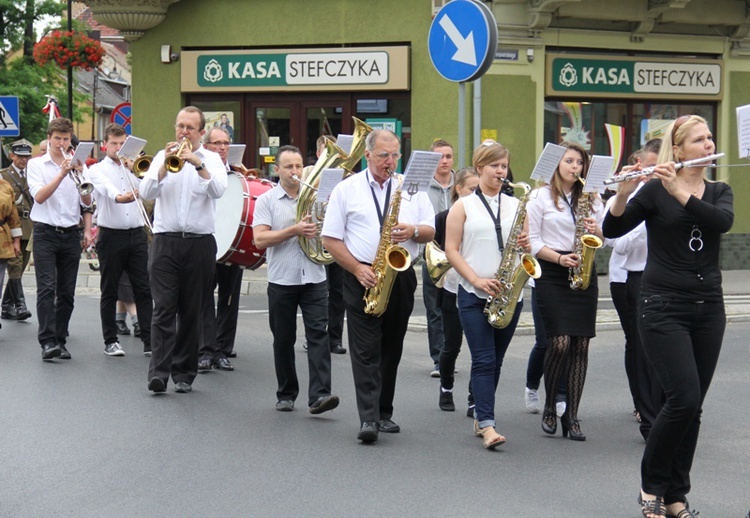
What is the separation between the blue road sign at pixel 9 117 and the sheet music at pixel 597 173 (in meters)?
13.5

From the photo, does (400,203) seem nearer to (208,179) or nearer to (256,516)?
(208,179)

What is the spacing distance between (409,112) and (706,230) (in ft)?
46.3

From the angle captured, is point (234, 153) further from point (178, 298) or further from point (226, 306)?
point (178, 298)

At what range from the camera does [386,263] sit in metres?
7.82

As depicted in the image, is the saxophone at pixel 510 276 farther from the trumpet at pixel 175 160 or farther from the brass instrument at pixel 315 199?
the trumpet at pixel 175 160

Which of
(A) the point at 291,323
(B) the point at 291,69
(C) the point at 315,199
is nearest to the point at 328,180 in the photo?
(C) the point at 315,199

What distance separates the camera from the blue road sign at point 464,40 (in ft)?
39.2

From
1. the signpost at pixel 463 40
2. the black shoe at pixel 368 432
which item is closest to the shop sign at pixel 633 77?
the signpost at pixel 463 40

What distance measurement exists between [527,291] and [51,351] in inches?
345

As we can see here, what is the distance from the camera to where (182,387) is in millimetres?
9484

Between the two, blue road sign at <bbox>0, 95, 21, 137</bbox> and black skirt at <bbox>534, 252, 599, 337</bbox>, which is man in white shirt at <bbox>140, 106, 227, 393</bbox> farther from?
blue road sign at <bbox>0, 95, 21, 137</bbox>

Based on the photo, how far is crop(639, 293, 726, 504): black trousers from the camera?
19.4 ft

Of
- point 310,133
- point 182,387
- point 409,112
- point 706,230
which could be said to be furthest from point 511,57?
point 706,230

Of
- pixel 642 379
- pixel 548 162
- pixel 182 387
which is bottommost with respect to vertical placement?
pixel 182 387
